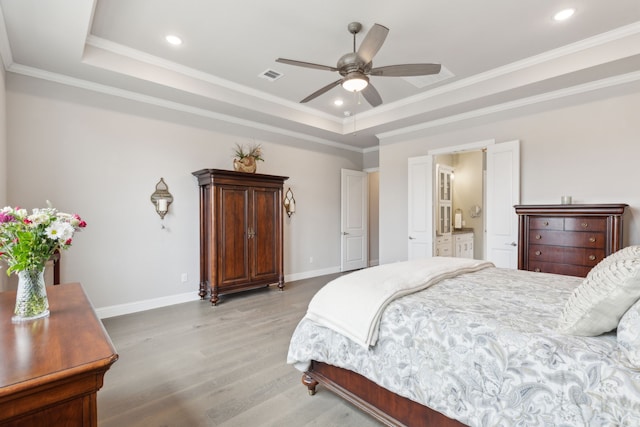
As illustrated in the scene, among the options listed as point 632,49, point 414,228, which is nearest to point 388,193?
point 414,228

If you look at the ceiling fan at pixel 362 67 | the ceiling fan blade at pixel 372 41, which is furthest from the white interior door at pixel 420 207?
the ceiling fan blade at pixel 372 41

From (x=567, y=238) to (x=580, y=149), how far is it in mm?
1202

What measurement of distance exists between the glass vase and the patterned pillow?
234cm

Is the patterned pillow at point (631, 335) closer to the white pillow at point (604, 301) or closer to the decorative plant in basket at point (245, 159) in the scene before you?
the white pillow at point (604, 301)

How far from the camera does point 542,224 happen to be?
350 centimetres

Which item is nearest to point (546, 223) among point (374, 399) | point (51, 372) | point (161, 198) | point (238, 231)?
point (374, 399)

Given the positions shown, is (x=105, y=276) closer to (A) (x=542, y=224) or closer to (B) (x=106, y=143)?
(B) (x=106, y=143)

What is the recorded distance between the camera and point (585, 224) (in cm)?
321

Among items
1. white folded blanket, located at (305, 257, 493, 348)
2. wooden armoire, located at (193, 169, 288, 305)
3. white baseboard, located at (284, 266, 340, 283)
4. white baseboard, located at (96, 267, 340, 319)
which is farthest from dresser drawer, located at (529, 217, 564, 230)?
white baseboard, located at (96, 267, 340, 319)

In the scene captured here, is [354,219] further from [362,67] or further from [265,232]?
[362,67]

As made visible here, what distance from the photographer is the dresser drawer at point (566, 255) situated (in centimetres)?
315

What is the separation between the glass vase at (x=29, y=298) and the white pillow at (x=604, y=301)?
7.49ft

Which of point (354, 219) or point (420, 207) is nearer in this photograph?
point (420, 207)

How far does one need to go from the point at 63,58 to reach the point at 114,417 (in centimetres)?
330
